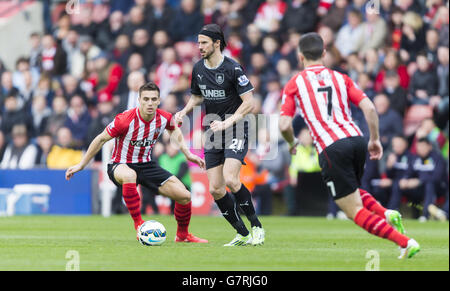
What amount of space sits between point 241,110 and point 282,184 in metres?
8.81

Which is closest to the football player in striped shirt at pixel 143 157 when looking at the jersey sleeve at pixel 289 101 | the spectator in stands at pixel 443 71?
the jersey sleeve at pixel 289 101

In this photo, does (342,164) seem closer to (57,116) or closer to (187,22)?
(57,116)

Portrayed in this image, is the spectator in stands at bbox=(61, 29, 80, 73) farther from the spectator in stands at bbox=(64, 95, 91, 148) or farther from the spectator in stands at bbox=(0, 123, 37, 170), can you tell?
the spectator in stands at bbox=(0, 123, 37, 170)

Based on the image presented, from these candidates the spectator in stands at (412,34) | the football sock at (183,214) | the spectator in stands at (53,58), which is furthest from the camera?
the spectator in stands at (53,58)

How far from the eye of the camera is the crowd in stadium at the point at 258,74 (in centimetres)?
1831

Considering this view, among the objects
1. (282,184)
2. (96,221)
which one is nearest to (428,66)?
(282,184)

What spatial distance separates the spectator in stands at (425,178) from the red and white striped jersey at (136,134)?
7191mm

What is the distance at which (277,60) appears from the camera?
2094cm

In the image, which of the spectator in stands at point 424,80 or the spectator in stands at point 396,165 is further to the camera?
the spectator in stands at point 424,80

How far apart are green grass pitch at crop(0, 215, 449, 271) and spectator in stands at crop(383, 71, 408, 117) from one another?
3.08 m

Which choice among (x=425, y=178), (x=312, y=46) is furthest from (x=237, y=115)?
(x=425, y=178)

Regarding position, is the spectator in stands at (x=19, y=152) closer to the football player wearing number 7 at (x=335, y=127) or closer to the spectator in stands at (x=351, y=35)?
the spectator in stands at (x=351, y=35)

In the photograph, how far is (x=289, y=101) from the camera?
9.14 metres

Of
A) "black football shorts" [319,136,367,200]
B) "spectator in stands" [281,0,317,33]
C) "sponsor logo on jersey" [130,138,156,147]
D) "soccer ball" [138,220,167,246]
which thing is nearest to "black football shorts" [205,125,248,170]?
"sponsor logo on jersey" [130,138,156,147]
